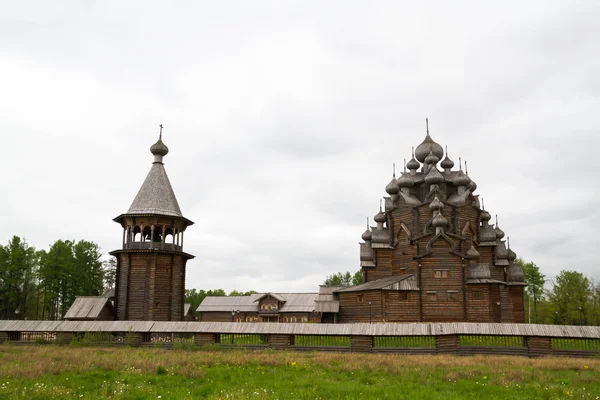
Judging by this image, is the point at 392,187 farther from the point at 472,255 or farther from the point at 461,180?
the point at 472,255

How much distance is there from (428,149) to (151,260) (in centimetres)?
2506

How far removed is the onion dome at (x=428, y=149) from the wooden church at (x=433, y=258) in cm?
8

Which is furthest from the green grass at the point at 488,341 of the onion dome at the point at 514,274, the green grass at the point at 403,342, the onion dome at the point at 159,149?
the onion dome at the point at 159,149

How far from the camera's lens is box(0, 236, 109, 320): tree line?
148 feet

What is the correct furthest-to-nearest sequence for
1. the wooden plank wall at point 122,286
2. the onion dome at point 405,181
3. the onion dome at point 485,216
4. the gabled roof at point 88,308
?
the onion dome at point 485,216, the onion dome at point 405,181, the gabled roof at point 88,308, the wooden plank wall at point 122,286

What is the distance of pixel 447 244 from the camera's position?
3400 centimetres

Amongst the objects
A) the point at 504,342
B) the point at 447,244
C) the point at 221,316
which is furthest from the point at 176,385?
the point at 221,316

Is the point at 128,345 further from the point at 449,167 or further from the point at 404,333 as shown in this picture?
the point at 449,167

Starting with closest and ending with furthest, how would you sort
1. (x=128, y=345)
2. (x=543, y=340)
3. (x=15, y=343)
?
(x=543, y=340) < (x=128, y=345) < (x=15, y=343)

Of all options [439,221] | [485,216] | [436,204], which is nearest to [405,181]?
[436,204]

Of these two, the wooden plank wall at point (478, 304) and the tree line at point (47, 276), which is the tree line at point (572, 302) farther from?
the tree line at point (47, 276)

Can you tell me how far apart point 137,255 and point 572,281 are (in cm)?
4345

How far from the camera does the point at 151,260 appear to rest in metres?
30.8

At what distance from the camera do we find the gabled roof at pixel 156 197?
3178cm
